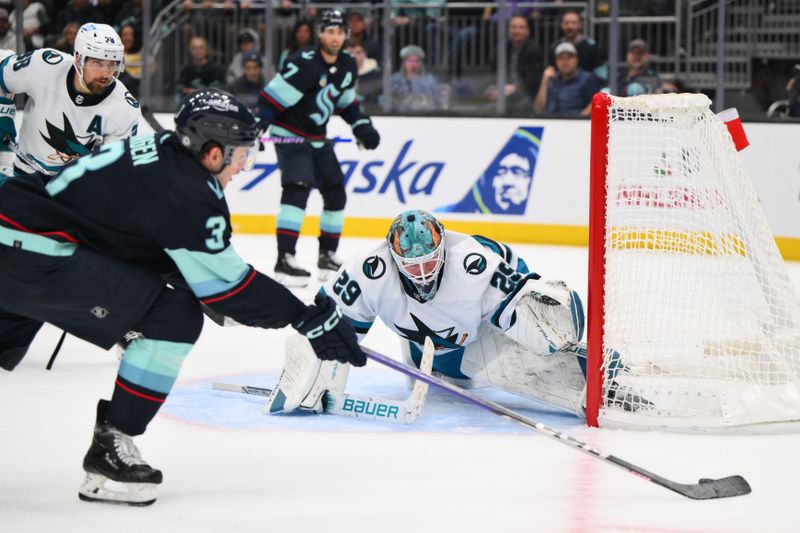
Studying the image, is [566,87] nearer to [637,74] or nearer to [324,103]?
[637,74]

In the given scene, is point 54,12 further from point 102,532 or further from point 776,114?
point 102,532

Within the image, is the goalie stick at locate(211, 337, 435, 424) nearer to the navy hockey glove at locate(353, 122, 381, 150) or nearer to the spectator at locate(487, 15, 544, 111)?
the navy hockey glove at locate(353, 122, 381, 150)

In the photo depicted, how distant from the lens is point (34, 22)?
9648mm

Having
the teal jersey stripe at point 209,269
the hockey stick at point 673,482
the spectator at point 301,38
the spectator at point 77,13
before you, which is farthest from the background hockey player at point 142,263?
the spectator at point 77,13

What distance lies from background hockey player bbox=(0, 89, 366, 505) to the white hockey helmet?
5.41 feet

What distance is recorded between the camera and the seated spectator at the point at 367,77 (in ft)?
29.4

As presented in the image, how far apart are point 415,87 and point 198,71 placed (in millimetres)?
1605

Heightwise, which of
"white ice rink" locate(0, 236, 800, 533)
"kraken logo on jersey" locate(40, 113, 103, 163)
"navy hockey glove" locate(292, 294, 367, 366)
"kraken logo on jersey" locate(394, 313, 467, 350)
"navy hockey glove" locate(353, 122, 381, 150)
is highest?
→ "kraken logo on jersey" locate(40, 113, 103, 163)

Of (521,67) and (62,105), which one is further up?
(521,67)

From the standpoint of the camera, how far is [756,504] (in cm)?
319

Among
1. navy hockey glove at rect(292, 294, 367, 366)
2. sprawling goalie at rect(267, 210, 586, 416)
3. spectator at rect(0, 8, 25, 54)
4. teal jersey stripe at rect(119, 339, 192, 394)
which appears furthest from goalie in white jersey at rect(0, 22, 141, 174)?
spectator at rect(0, 8, 25, 54)

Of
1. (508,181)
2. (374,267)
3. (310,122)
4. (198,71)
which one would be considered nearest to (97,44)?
(374,267)

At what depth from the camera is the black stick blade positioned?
321 cm

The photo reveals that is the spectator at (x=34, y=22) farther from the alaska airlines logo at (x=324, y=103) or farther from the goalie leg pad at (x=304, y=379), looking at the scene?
the goalie leg pad at (x=304, y=379)
